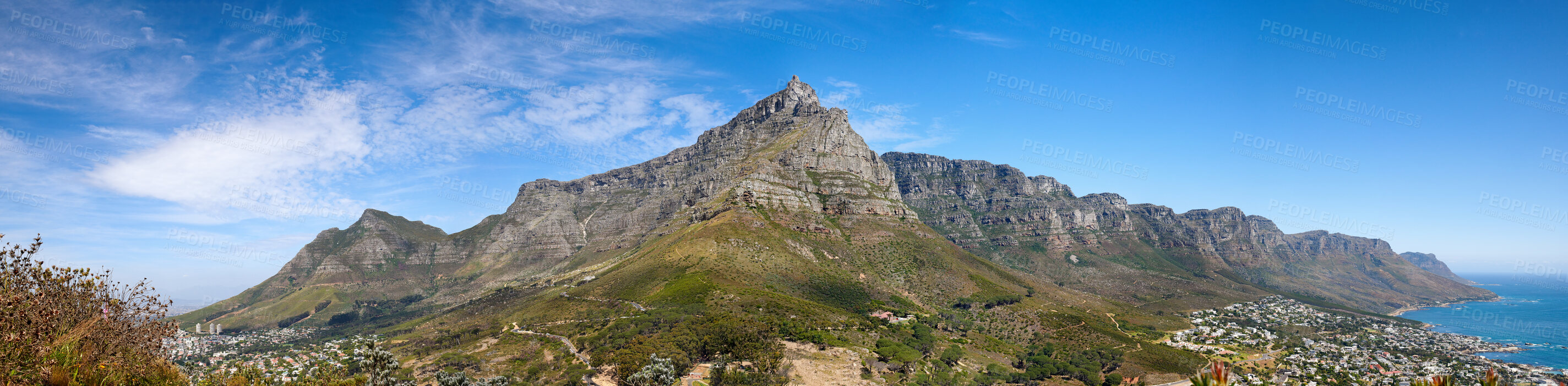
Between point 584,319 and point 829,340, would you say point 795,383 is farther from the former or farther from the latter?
point 584,319

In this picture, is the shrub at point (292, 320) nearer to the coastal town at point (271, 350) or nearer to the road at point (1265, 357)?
→ the coastal town at point (271, 350)

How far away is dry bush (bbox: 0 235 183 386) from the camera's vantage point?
1636 cm

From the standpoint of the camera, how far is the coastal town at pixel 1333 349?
96.4 metres

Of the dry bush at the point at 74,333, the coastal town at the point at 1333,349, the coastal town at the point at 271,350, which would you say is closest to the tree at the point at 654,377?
the dry bush at the point at 74,333

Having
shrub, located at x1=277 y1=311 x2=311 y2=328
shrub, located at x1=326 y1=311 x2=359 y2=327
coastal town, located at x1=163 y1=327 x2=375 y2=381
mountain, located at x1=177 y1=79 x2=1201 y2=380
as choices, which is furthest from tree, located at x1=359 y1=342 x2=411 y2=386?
shrub, located at x1=277 y1=311 x2=311 y2=328

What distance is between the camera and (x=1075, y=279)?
19650 cm

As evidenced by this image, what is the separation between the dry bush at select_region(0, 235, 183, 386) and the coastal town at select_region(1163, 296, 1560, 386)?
389ft

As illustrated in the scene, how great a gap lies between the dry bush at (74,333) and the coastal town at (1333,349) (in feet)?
389

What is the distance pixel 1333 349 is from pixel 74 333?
179 meters

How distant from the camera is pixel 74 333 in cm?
1817

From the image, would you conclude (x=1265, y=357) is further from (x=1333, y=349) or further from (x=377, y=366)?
(x=377, y=366)

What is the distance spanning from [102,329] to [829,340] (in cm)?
6783

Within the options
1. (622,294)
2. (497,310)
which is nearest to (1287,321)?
(622,294)

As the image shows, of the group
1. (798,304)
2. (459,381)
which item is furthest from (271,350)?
(798,304)
